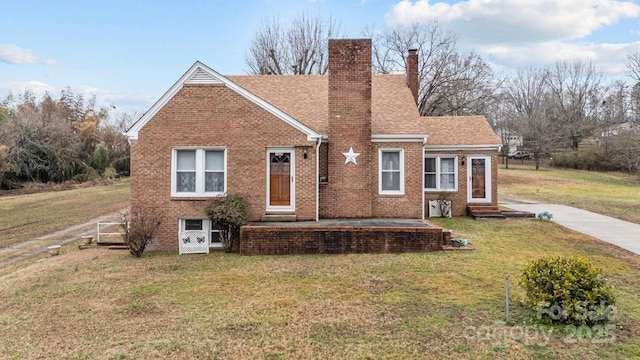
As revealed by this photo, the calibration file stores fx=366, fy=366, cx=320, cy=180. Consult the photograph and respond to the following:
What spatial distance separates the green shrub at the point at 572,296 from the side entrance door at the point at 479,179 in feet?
34.7

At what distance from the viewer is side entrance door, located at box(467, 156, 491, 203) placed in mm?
15805

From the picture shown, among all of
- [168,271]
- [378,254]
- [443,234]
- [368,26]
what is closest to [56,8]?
[168,271]

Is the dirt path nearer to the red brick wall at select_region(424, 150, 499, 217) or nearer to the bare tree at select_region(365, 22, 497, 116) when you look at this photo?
the red brick wall at select_region(424, 150, 499, 217)

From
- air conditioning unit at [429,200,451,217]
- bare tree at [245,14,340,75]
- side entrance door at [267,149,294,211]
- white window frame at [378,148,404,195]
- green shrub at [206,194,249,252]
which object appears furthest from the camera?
bare tree at [245,14,340,75]

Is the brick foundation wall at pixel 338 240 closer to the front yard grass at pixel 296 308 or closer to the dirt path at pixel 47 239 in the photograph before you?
the front yard grass at pixel 296 308

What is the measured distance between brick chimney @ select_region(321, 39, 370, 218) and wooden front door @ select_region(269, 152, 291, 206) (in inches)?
59.5

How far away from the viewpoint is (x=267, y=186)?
11562mm

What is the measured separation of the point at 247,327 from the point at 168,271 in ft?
13.6

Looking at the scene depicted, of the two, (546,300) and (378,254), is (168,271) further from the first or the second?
(546,300)

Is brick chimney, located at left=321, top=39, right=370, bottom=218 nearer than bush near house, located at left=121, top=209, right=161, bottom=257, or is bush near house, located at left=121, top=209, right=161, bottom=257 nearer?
bush near house, located at left=121, top=209, right=161, bottom=257

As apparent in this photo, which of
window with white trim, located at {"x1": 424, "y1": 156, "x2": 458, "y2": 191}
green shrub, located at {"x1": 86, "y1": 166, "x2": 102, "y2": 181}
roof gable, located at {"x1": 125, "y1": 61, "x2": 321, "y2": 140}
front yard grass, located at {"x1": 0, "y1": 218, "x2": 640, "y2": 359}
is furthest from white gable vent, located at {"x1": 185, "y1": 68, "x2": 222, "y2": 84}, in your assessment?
green shrub, located at {"x1": 86, "y1": 166, "x2": 102, "y2": 181}

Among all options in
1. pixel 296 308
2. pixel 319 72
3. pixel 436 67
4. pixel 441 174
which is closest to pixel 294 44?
pixel 319 72

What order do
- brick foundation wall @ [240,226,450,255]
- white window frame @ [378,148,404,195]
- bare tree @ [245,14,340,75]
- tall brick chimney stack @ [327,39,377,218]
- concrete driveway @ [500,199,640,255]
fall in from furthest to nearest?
bare tree @ [245,14,340,75] < white window frame @ [378,148,404,195] < tall brick chimney stack @ [327,39,377,218] < concrete driveway @ [500,199,640,255] < brick foundation wall @ [240,226,450,255]

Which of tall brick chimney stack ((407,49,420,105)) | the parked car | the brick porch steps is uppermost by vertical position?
tall brick chimney stack ((407,49,420,105))
